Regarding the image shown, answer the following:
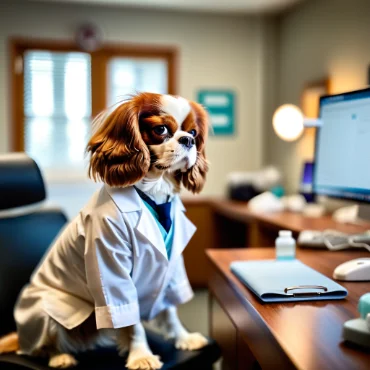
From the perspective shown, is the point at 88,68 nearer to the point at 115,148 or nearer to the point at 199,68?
the point at 199,68

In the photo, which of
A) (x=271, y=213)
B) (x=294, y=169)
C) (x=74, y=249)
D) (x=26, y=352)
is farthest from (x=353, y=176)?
(x=294, y=169)

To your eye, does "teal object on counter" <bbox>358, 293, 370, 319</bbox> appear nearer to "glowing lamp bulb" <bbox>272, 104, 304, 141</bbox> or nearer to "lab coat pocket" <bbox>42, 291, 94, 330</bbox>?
"lab coat pocket" <bbox>42, 291, 94, 330</bbox>

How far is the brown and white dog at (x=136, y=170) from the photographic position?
1.09 metres

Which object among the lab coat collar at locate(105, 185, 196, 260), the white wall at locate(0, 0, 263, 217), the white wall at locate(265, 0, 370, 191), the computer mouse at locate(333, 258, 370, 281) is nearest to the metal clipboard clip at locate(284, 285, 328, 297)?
the computer mouse at locate(333, 258, 370, 281)

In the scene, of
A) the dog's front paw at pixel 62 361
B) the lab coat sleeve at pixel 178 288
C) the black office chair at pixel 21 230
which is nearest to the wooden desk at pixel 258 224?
the lab coat sleeve at pixel 178 288

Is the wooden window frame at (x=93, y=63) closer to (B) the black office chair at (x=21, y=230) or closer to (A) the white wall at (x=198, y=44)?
(A) the white wall at (x=198, y=44)

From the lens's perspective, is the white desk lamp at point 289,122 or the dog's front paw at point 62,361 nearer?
the dog's front paw at point 62,361

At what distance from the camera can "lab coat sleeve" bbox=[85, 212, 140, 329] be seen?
3.55ft

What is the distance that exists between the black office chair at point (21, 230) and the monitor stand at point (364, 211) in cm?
58

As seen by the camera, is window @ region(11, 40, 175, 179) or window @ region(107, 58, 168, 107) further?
window @ region(107, 58, 168, 107)

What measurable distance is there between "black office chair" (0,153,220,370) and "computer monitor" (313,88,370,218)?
65cm

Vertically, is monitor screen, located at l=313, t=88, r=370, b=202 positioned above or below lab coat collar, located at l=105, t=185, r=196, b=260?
above

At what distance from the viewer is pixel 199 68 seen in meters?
3.84

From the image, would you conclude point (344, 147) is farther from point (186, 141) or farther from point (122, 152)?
point (122, 152)
